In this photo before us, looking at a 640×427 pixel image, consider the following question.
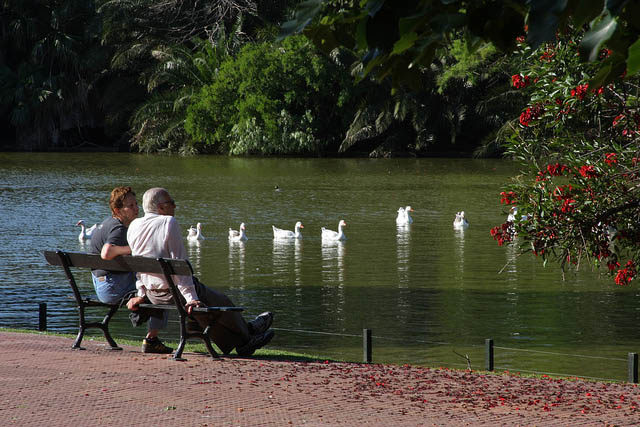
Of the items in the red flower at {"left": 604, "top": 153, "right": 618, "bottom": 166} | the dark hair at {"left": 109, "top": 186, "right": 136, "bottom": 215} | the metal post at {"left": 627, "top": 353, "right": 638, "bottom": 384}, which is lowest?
the metal post at {"left": 627, "top": 353, "right": 638, "bottom": 384}

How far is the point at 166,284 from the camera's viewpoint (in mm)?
8352

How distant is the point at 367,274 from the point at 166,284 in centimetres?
1089

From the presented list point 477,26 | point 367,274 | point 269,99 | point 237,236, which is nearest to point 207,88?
point 269,99

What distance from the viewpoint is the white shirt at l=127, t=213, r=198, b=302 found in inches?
321

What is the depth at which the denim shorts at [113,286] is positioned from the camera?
8.87 m

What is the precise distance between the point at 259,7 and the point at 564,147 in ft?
162

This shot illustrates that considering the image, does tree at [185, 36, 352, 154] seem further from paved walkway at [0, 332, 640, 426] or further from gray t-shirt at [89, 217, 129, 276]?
paved walkway at [0, 332, 640, 426]

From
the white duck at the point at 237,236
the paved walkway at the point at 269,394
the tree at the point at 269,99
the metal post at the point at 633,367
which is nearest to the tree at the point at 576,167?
the metal post at the point at 633,367

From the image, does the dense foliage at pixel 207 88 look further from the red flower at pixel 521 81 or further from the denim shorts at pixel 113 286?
the denim shorts at pixel 113 286

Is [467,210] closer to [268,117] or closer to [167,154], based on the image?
[268,117]

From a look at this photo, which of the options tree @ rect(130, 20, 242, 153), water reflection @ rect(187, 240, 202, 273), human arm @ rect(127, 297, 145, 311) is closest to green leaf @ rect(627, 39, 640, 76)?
human arm @ rect(127, 297, 145, 311)

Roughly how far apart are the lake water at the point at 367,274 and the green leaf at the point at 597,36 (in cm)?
811

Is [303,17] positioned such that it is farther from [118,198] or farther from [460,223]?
[460,223]

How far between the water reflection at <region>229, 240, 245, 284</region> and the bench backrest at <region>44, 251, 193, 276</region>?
9.36 meters
